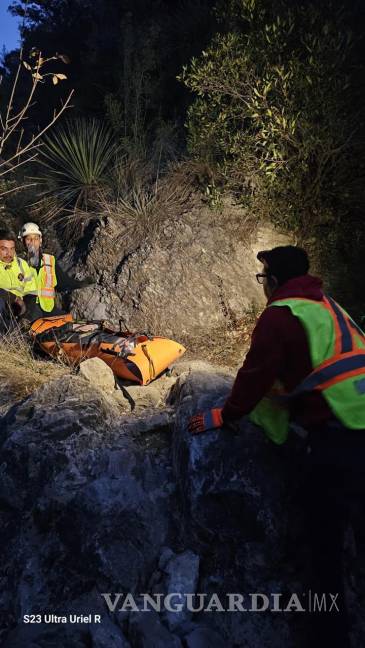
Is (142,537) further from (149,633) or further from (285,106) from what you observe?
(285,106)

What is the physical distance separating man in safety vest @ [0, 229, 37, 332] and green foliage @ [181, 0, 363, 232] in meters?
2.34

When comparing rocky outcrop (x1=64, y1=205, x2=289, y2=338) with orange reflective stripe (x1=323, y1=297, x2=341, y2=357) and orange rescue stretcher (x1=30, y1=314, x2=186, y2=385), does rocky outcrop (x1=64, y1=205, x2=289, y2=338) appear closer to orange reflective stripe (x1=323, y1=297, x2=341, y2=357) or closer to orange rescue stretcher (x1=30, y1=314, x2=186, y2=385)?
orange rescue stretcher (x1=30, y1=314, x2=186, y2=385)

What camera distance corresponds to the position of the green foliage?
4.30 meters

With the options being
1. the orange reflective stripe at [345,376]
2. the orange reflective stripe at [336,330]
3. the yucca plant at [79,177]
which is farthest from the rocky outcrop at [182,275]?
the orange reflective stripe at [345,376]

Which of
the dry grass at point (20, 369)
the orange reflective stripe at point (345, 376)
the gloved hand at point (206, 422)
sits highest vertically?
the orange reflective stripe at point (345, 376)

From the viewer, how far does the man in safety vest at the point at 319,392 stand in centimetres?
181

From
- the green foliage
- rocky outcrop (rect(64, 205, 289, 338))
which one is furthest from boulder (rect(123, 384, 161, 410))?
the green foliage

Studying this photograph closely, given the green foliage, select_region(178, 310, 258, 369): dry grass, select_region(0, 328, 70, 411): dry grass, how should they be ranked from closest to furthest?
select_region(0, 328, 70, 411): dry grass < the green foliage < select_region(178, 310, 258, 369): dry grass

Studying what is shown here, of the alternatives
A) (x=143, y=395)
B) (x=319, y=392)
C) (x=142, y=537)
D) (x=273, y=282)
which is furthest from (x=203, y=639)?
(x=143, y=395)

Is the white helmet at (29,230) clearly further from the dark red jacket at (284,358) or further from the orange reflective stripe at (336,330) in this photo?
the orange reflective stripe at (336,330)

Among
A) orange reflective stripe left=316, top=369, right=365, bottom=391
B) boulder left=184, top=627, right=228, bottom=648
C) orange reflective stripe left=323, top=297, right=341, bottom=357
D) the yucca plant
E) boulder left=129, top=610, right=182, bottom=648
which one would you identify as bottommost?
boulder left=184, top=627, right=228, bottom=648

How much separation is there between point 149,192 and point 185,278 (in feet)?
4.58

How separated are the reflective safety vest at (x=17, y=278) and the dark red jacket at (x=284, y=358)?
10.8 ft

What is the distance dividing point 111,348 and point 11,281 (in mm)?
1494
